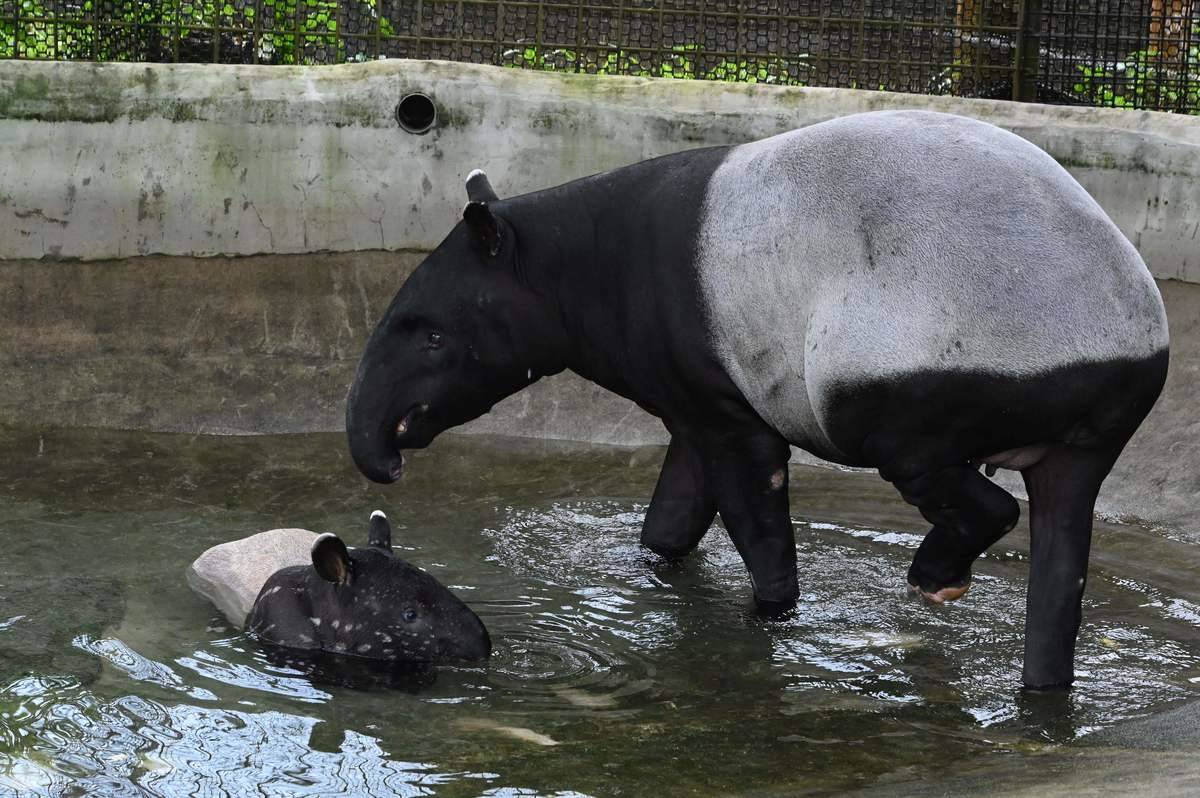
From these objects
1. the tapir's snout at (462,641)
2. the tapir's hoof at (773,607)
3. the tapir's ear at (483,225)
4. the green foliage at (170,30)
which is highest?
the green foliage at (170,30)

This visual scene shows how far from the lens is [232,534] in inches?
253

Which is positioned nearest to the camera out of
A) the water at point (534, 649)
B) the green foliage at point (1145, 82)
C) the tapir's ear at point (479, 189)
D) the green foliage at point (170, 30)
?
the water at point (534, 649)

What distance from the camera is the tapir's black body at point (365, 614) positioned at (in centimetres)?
498

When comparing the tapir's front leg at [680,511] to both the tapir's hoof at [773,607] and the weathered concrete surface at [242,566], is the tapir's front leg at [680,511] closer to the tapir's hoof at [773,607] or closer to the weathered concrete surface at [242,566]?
the tapir's hoof at [773,607]

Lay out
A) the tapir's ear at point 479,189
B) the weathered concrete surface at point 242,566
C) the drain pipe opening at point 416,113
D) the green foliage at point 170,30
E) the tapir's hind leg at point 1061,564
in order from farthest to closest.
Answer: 1. the green foliage at point 170,30
2. the drain pipe opening at point 416,113
3. the tapir's ear at point 479,189
4. the weathered concrete surface at point 242,566
5. the tapir's hind leg at point 1061,564

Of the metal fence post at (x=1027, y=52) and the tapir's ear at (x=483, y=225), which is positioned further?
the metal fence post at (x=1027, y=52)

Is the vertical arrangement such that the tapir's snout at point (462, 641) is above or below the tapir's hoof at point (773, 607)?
above

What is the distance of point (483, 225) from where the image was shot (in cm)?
566

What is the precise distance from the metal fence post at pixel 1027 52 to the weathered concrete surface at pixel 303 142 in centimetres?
129

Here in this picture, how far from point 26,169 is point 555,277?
3.68 metres

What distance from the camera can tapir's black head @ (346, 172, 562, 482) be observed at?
579 centimetres

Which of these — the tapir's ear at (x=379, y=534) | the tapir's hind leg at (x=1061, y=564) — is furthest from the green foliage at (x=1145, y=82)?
the tapir's ear at (x=379, y=534)

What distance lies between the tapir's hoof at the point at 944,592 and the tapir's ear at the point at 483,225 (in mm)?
1806

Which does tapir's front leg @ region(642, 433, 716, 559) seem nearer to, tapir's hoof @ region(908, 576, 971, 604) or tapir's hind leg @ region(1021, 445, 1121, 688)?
tapir's hoof @ region(908, 576, 971, 604)
